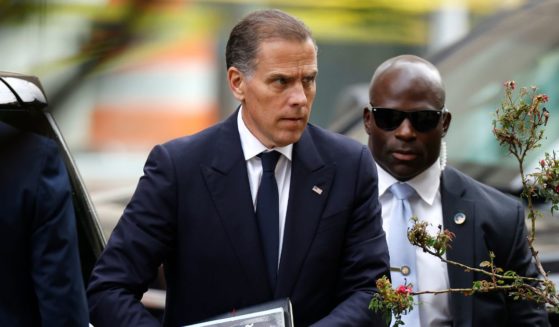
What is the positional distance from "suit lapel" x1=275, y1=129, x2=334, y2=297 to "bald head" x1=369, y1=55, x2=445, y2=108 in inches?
28.3

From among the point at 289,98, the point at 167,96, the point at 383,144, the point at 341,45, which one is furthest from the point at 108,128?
the point at 289,98

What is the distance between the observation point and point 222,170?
3.41m

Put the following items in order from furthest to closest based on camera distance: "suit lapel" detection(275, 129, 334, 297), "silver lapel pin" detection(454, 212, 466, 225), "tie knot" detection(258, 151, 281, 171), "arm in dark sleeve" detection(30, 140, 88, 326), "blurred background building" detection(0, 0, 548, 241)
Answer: "blurred background building" detection(0, 0, 548, 241) < "silver lapel pin" detection(454, 212, 466, 225) < "tie knot" detection(258, 151, 281, 171) < "suit lapel" detection(275, 129, 334, 297) < "arm in dark sleeve" detection(30, 140, 88, 326)

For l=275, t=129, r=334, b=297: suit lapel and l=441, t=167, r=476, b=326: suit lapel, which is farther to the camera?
l=441, t=167, r=476, b=326: suit lapel

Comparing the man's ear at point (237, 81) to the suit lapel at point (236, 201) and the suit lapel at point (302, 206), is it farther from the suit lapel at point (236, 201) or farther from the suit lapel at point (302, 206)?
the suit lapel at point (302, 206)

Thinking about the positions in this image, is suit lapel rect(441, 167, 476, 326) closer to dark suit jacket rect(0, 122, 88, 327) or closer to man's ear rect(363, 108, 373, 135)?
man's ear rect(363, 108, 373, 135)

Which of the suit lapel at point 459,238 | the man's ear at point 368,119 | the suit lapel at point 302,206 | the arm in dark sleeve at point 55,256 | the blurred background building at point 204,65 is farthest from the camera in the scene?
the blurred background building at point 204,65

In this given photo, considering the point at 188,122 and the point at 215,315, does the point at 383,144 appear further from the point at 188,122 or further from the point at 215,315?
the point at 188,122

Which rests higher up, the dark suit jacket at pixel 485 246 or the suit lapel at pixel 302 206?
the suit lapel at pixel 302 206

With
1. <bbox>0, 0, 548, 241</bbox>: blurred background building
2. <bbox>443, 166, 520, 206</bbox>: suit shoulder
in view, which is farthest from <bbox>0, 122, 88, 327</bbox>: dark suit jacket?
<bbox>0, 0, 548, 241</bbox>: blurred background building

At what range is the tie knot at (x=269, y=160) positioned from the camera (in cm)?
342

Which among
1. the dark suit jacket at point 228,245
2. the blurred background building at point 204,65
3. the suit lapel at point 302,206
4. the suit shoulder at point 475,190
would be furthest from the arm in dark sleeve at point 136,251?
the blurred background building at point 204,65

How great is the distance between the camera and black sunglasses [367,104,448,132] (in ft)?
13.4

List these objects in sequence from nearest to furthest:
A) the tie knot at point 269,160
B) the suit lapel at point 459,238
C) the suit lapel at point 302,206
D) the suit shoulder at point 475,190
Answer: the suit lapel at point 302,206 → the tie knot at point 269,160 → the suit lapel at point 459,238 → the suit shoulder at point 475,190
